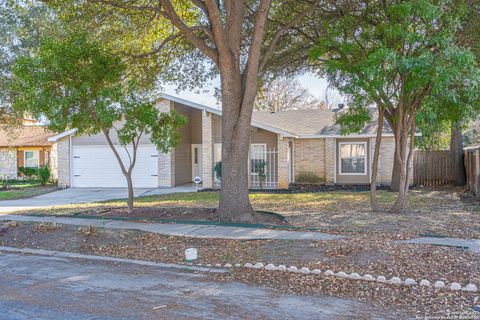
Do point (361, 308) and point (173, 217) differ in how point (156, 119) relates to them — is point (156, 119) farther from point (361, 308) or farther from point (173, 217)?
point (361, 308)

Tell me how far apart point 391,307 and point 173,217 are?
680 cm

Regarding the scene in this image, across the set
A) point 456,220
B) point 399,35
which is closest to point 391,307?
point 456,220

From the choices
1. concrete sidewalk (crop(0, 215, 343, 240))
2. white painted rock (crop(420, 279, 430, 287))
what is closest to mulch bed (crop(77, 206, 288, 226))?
concrete sidewalk (crop(0, 215, 343, 240))

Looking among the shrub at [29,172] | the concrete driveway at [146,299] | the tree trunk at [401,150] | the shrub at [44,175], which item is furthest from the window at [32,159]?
the tree trunk at [401,150]

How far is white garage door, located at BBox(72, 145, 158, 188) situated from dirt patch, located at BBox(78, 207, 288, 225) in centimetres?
924

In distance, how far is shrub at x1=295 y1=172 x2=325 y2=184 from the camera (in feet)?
70.2

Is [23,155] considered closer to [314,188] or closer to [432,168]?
[314,188]

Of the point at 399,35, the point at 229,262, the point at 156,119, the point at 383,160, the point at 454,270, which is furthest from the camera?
the point at 383,160

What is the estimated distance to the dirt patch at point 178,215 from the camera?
10.1 metres

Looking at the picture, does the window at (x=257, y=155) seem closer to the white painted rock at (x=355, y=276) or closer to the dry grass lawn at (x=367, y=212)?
the dry grass lawn at (x=367, y=212)

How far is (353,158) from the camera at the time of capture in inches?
834

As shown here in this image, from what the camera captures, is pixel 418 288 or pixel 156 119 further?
pixel 156 119

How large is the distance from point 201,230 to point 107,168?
47.3 ft

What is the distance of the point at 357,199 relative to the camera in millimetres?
15125
